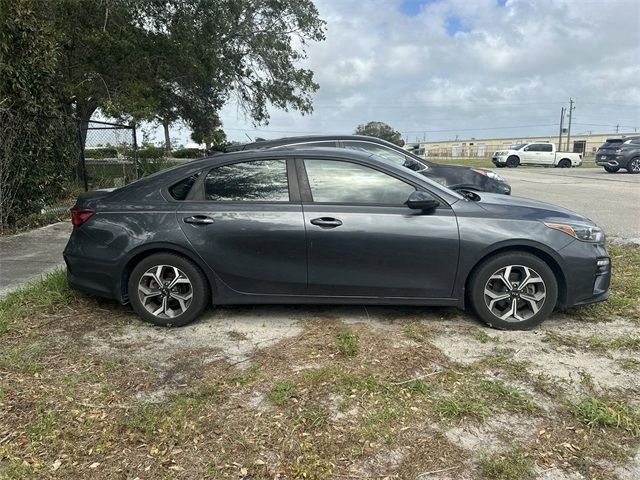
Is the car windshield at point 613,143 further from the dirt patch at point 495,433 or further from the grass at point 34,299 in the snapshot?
the grass at point 34,299

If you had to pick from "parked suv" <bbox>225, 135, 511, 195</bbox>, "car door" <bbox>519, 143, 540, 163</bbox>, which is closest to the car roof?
"parked suv" <bbox>225, 135, 511, 195</bbox>

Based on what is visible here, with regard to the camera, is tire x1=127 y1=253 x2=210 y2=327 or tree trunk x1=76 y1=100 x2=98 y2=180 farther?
tree trunk x1=76 y1=100 x2=98 y2=180

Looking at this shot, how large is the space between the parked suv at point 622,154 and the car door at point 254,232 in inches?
947

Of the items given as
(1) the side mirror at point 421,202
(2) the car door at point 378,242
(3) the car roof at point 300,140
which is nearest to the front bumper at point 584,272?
(2) the car door at point 378,242

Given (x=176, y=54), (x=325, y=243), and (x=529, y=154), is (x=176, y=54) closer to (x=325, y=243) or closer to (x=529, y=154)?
(x=325, y=243)

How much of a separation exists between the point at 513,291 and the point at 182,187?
116 inches

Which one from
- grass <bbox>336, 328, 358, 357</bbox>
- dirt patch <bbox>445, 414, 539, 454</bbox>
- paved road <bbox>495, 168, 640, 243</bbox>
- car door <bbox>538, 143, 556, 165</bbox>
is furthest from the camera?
car door <bbox>538, 143, 556, 165</bbox>

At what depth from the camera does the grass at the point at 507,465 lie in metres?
2.54

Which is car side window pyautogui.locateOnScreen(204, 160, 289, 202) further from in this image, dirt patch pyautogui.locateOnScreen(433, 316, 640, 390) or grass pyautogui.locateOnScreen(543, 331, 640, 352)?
grass pyautogui.locateOnScreen(543, 331, 640, 352)

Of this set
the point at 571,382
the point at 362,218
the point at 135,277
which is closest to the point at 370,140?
the point at 362,218

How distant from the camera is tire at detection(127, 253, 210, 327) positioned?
14.2ft

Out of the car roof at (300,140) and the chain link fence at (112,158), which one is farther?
the chain link fence at (112,158)

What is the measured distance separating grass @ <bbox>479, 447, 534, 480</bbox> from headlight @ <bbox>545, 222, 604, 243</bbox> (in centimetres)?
212

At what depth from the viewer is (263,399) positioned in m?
3.22
